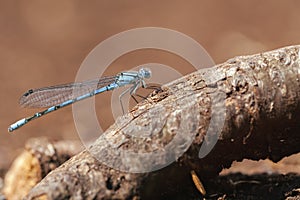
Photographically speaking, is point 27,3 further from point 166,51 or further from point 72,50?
point 166,51

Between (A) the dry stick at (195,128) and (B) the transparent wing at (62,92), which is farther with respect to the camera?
(B) the transparent wing at (62,92)

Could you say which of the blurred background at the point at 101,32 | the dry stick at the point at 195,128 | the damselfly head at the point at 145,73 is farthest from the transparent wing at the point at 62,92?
the blurred background at the point at 101,32

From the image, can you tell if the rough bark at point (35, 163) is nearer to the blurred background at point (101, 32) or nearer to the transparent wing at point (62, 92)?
the transparent wing at point (62, 92)

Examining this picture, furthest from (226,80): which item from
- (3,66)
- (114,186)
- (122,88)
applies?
(3,66)

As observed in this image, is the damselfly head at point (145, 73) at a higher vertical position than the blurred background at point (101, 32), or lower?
lower

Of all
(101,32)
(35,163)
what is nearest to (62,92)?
(35,163)

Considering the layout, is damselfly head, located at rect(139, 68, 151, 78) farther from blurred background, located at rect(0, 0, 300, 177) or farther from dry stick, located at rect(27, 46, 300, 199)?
blurred background, located at rect(0, 0, 300, 177)
